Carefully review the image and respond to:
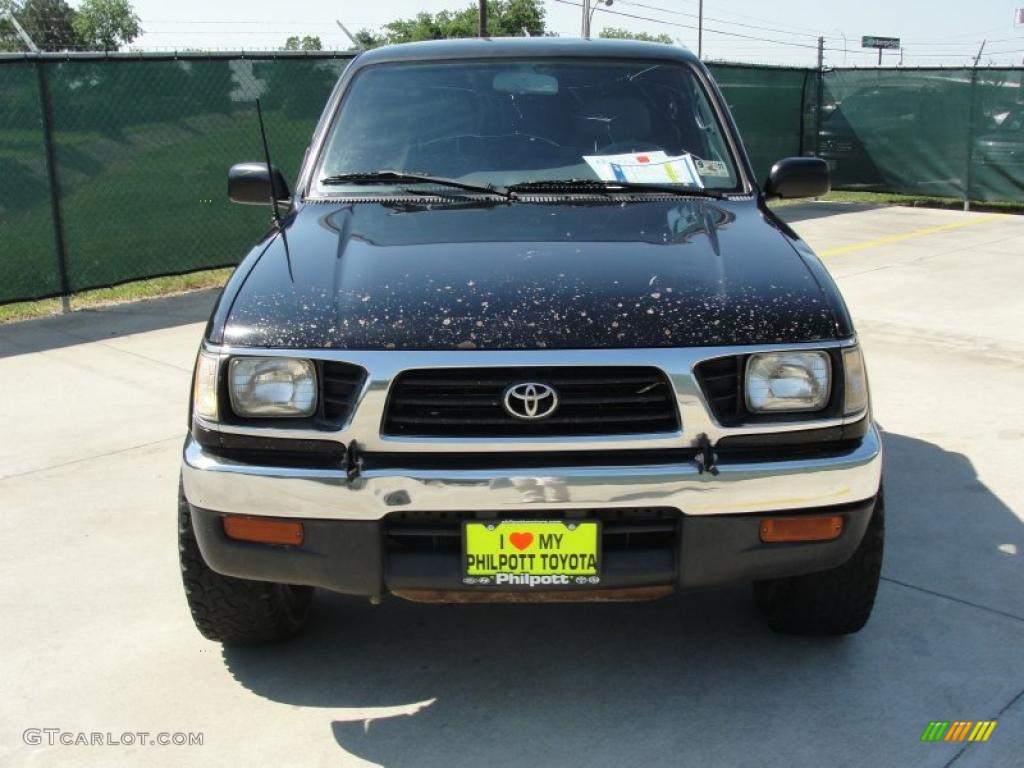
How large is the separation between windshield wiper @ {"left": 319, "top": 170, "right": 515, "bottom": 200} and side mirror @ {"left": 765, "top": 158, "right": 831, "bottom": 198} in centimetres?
125

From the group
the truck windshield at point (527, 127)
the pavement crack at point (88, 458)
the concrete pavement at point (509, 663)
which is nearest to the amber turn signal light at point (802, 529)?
the concrete pavement at point (509, 663)

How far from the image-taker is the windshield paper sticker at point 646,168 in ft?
13.3

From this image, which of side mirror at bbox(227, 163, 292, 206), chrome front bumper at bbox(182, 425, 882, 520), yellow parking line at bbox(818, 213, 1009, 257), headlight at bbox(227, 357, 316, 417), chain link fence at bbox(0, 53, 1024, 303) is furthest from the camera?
yellow parking line at bbox(818, 213, 1009, 257)

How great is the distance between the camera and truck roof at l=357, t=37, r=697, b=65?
4.50m

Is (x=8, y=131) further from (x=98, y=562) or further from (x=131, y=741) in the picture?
(x=131, y=741)

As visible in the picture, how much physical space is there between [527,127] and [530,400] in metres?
1.68

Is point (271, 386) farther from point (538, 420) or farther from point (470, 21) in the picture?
point (470, 21)

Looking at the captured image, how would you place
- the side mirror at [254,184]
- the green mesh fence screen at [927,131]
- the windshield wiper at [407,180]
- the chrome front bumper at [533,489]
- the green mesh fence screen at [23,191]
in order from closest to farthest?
the chrome front bumper at [533,489] < the windshield wiper at [407,180] < the side mirror at [254,184] < the green mesh fence screen at [23,191] < the green mesh fence screen at [927,131]

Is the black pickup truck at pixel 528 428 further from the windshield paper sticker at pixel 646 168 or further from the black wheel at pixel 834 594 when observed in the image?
the windshield paper sticker at pixel 646 168

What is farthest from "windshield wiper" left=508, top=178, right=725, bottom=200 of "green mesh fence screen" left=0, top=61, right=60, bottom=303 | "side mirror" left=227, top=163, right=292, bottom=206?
"green mesh fence screen" left=0, top=61, right=60, bottom=303

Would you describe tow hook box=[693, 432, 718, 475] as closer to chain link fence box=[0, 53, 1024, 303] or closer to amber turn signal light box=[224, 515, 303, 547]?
amber turn signal light box=[224, 515, 303, 547]

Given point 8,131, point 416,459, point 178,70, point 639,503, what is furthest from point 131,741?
point 178,70

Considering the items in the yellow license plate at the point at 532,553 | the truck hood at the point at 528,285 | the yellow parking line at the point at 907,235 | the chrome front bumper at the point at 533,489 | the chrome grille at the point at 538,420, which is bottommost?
the yellow parking line at the point at 907,235

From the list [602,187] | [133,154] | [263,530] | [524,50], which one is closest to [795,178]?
[602,187]
